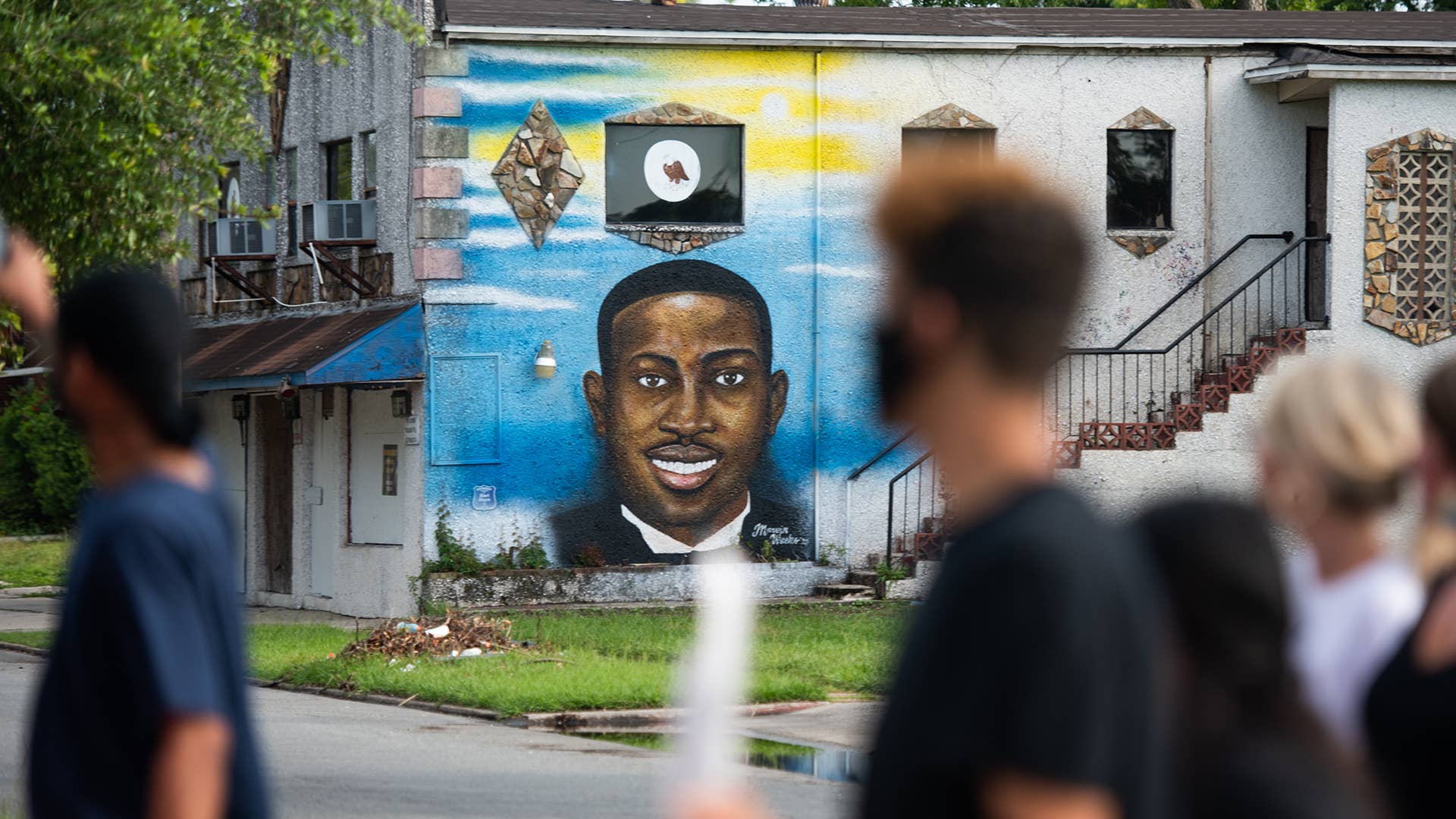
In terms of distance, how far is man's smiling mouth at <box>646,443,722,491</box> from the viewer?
858 inches

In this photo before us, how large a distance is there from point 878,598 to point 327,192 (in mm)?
8462

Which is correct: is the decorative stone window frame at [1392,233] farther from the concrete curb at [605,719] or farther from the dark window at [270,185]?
the dark window at [270,185]

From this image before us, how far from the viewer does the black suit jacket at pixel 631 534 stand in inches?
846

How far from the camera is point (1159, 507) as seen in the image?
9.68 feet

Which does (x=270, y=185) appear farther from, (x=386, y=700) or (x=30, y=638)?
(x=386, y=700)

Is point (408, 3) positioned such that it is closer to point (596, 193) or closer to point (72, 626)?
point (596, 193)

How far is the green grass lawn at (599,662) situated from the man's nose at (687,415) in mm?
2315

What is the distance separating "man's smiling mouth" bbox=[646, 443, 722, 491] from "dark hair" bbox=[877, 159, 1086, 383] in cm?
1944

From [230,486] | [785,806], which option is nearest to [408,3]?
[230,486]

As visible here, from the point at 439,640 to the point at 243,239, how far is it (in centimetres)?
1016

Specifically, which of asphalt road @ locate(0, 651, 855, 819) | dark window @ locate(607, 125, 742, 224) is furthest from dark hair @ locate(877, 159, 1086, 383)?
dark window @ locate(607, 125, 742, 224)

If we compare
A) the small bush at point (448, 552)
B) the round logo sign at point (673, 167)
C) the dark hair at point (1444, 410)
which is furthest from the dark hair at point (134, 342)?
the round logo sign at point (673, 167)

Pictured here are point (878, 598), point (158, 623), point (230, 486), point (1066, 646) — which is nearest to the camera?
point (1066, 646)

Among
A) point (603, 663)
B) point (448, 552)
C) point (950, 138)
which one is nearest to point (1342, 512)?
point (603, 663)
